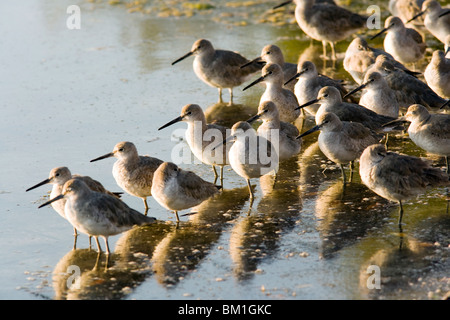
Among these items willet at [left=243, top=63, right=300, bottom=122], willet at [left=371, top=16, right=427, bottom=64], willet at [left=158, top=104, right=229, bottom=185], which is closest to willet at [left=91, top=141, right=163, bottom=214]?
willet at [left=158, top=104, right=229, bottom=185]

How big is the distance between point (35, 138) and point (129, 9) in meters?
6.68

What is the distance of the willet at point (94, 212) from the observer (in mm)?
6391

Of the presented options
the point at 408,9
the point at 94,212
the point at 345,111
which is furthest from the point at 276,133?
the point at 408,9

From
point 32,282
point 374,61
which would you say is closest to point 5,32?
point 374,61

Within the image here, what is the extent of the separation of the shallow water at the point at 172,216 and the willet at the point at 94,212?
264 mm

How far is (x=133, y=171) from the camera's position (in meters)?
7.43

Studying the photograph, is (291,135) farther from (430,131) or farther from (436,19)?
(436,19)

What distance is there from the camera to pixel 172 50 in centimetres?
1320

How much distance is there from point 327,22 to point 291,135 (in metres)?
5.02

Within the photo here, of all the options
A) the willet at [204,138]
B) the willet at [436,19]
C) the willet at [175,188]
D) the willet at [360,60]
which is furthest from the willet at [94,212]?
the willet at [436,19]

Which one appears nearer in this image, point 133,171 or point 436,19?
point 133,171

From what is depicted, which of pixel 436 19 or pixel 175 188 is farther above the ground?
pixel 175 188

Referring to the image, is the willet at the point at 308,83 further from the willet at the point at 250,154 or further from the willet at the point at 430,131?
the willet at the point at 250,154

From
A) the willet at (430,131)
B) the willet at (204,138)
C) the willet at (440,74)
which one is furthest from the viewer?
the willet at (440,74)
